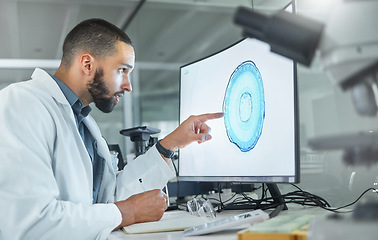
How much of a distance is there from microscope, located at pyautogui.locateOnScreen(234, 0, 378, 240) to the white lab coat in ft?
2.51

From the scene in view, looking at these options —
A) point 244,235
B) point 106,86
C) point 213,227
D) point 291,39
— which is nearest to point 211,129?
point 106,86

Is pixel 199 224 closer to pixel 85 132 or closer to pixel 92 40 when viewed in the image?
pixel 85 132

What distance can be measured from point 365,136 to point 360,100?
0.11 feet

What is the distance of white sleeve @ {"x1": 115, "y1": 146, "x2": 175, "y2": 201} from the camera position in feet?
4.71

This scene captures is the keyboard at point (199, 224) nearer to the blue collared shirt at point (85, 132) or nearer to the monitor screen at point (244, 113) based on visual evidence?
the monitor screen at point (244, 113)

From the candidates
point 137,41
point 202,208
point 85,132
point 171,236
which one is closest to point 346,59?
point 171,236

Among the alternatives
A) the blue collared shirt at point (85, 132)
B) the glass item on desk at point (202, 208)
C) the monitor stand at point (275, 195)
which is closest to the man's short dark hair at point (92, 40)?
the blue collared shirt at point (85, 132)

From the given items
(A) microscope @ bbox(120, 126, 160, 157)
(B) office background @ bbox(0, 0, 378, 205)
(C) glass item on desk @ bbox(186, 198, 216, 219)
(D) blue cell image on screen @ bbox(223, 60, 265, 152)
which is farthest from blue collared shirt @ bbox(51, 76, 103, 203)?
(B) office background @ bbox(0, 0, 378, 205)

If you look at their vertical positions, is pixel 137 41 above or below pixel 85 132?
above

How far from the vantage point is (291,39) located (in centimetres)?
38

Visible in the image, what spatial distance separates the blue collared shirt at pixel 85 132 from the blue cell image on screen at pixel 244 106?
0.51 meters

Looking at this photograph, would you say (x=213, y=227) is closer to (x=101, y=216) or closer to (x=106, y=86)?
(x=101, y=216)

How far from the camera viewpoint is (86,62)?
1446mm

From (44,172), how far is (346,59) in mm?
853
